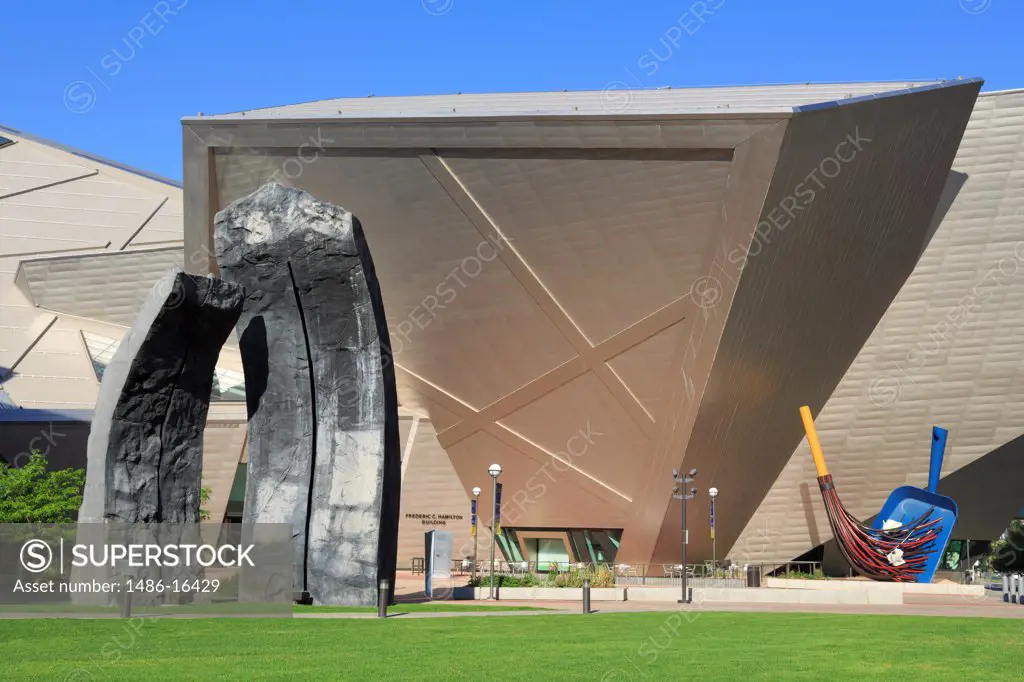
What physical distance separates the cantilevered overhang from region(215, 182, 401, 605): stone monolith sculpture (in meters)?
8.61

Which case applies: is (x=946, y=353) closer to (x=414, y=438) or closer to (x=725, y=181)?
(x=725, y=181)

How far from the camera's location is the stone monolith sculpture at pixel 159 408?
18141 mm

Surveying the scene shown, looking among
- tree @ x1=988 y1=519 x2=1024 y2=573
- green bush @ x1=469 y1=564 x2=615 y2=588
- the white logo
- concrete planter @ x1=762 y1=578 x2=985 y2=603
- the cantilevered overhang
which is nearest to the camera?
the white logo

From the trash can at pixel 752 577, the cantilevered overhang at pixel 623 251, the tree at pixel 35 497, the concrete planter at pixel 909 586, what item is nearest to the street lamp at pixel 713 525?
the cantilevered overhang at pixel 623 251

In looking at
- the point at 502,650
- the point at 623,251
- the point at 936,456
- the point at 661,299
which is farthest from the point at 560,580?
the point at 502,650

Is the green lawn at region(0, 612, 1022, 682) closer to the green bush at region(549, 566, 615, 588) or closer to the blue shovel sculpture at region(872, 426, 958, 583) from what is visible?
the green bush at region(549, 566, 615, 588)

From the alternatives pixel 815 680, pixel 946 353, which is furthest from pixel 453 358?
pixel 815 680

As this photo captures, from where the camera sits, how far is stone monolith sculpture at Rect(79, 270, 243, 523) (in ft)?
59.5

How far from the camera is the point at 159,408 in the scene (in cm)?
1880

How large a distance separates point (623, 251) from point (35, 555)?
17755mm

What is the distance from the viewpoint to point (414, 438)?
36656 millimetres

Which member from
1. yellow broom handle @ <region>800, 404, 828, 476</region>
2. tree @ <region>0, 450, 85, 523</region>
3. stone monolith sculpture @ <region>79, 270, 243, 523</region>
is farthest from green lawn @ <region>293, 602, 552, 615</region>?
yellow broom handle @ <region>800, 404, 828, 476</region>

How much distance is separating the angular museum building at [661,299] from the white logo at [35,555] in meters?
15.3

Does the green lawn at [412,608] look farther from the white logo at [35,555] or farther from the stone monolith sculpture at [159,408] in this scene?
the white logo at [35,555]
